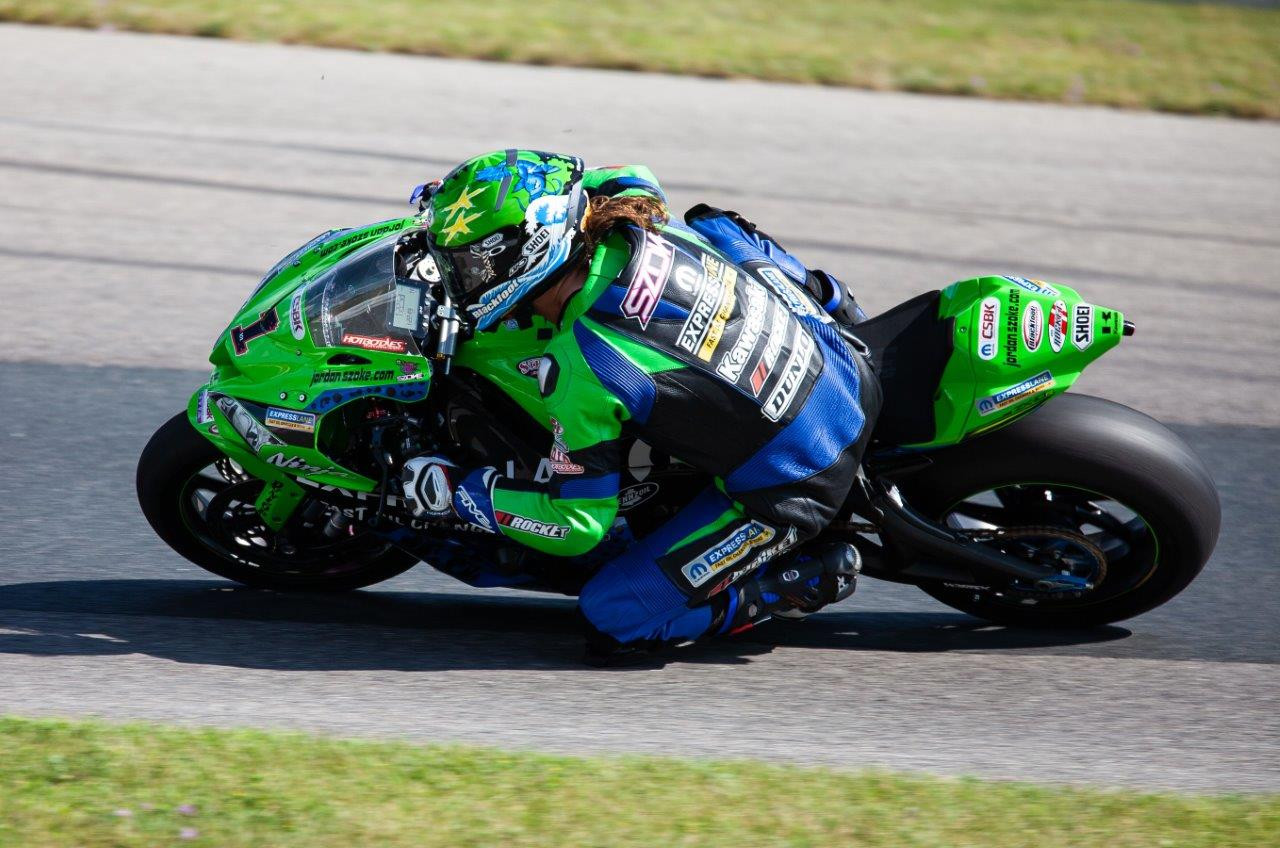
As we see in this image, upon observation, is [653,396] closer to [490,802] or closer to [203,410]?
[490,802]

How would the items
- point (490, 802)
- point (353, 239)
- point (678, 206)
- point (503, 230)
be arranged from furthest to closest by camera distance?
point (678, 206) < point (353, 239) < point (503, 230) < point (490, 802)

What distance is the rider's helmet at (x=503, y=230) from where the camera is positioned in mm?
3855

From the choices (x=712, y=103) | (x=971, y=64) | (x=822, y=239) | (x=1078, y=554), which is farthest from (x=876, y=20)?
(x=1078, y=554)

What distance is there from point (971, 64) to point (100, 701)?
1047cm

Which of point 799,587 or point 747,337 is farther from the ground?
point 747,337

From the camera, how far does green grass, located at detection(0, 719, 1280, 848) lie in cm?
324

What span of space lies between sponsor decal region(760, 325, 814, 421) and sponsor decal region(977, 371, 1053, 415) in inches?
20.3

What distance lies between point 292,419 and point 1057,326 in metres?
2.15

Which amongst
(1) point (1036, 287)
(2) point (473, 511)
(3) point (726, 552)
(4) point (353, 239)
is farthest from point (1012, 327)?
(4) point (353, 239)

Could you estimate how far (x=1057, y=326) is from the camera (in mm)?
4320

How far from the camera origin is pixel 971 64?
1280cm

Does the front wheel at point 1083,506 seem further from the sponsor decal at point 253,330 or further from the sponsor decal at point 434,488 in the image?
the sponsor decal at point 253,330

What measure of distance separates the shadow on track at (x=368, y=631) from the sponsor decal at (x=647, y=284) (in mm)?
1114

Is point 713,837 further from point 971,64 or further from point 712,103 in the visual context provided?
point 971,64
